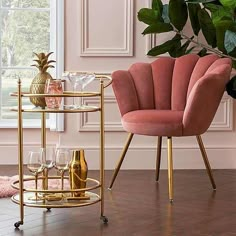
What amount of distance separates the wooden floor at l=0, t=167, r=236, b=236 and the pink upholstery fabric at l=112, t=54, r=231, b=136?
41 centimetres

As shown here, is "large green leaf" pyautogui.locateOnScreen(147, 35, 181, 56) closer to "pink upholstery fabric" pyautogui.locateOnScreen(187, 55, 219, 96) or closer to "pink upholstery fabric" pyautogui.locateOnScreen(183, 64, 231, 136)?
"pink upholstery fabric" pyautogui.locateOnScreen(187, 55, 219, 96)

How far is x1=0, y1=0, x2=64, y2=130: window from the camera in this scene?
5.25 metres

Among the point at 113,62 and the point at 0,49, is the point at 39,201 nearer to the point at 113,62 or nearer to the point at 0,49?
the point at 113,62

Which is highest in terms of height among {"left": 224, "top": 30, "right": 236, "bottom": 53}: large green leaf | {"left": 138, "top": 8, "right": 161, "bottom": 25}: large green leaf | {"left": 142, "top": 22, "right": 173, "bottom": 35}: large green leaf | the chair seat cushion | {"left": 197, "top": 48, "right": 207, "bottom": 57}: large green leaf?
{"left": 138, "top": 8, "right": 161, "bottom": 25}: large green leaf

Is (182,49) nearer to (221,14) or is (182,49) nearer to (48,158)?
(221,14)

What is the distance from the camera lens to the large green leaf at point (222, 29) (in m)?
4.21

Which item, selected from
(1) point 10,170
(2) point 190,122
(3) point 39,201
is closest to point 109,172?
(1) point 10,170

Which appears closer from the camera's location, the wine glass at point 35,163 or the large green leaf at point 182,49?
the wine glass at point 35,163

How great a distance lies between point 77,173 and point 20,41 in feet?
7.85

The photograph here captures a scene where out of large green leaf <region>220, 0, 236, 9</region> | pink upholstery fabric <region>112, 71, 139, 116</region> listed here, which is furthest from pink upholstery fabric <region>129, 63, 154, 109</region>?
large green leaf <region>220, 0, 236, 9</region>

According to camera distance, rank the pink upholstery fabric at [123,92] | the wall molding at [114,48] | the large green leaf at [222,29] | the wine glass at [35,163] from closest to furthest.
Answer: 1. the wine glass at [35,163]
2. the pink upholstery fabric at [123,92]
3. the large green leaf at [222,29]
4. the wall molding at [114,48]

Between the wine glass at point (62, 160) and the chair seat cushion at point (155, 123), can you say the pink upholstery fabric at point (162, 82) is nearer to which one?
the chair seat cushion at point (155, 123)

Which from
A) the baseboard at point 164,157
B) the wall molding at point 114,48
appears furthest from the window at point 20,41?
the baseboard at point 164,157

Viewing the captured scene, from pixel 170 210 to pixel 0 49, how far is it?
249cm
